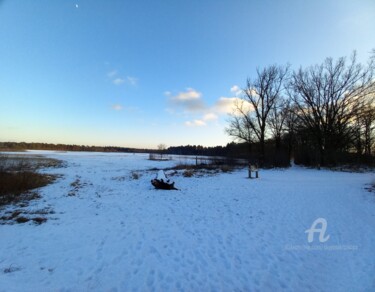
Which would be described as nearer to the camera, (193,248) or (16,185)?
(193,248)

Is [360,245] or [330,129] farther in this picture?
[330,129]

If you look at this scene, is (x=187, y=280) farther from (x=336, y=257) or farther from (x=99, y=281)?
(x=336, y=257)

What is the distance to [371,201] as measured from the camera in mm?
9789

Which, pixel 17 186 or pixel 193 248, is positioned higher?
pixel 17 186

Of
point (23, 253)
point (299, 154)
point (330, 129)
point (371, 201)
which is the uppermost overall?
point (330, 129)

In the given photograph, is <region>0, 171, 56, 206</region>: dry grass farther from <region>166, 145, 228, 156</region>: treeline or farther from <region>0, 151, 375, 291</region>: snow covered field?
<region>166, 145, 228, 156</region>: treeline

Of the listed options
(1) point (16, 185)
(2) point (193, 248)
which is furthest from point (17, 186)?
(2) point (193, 248)

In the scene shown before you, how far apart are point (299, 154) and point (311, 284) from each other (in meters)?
31.4

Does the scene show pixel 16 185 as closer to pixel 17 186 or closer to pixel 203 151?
pixel 17 186

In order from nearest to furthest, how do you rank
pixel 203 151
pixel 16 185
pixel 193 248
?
pixel 193 248, pixel 16 185, pixel 203 151

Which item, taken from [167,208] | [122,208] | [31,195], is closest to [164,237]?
[167,208]

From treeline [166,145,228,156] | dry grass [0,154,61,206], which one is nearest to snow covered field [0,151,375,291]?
dry grass [0,154,61,206]

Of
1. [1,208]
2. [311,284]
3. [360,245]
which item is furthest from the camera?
[1,208]

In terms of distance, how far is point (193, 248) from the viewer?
5465mm
